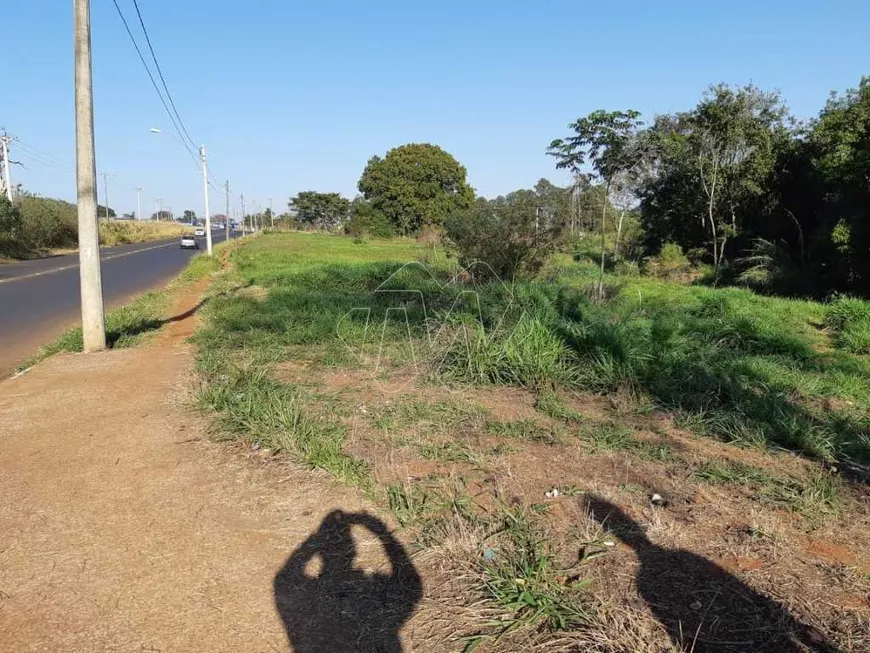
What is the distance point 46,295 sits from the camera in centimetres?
1452

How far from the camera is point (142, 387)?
19.6 feet

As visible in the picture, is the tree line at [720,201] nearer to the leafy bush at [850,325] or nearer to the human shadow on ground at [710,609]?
the leafy bush at [850,325]

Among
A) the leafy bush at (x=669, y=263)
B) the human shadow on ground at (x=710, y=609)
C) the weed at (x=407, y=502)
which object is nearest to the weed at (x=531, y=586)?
the human shadow on ground at (x=710, y=609)

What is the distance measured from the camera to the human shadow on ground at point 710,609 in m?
2.27

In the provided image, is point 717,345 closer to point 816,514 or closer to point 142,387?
point 816,514

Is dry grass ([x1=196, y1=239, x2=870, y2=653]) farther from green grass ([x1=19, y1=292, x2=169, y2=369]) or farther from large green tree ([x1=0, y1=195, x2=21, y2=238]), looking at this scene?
large green tree ([x1=0, y1=195, x2=21, y2=238])

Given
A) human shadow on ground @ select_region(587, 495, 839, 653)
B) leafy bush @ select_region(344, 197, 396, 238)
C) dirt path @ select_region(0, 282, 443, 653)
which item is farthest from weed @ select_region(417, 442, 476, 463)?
leafy bush @ select_region(344, 197, 396, 238)

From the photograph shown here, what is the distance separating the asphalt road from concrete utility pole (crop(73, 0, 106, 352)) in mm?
1609

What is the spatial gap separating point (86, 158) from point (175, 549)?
6064mm

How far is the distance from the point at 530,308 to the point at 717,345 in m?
2.43

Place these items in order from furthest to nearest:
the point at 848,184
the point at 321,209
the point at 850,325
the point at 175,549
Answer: the point at 321,209, the point at 848,184, the point at 850,325, the point at 175,549

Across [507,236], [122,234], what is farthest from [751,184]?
[122,234]

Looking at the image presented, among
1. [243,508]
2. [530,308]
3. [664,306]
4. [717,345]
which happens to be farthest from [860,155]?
[243,508]

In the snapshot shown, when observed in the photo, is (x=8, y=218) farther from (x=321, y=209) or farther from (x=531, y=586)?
(x=321, y=209)
